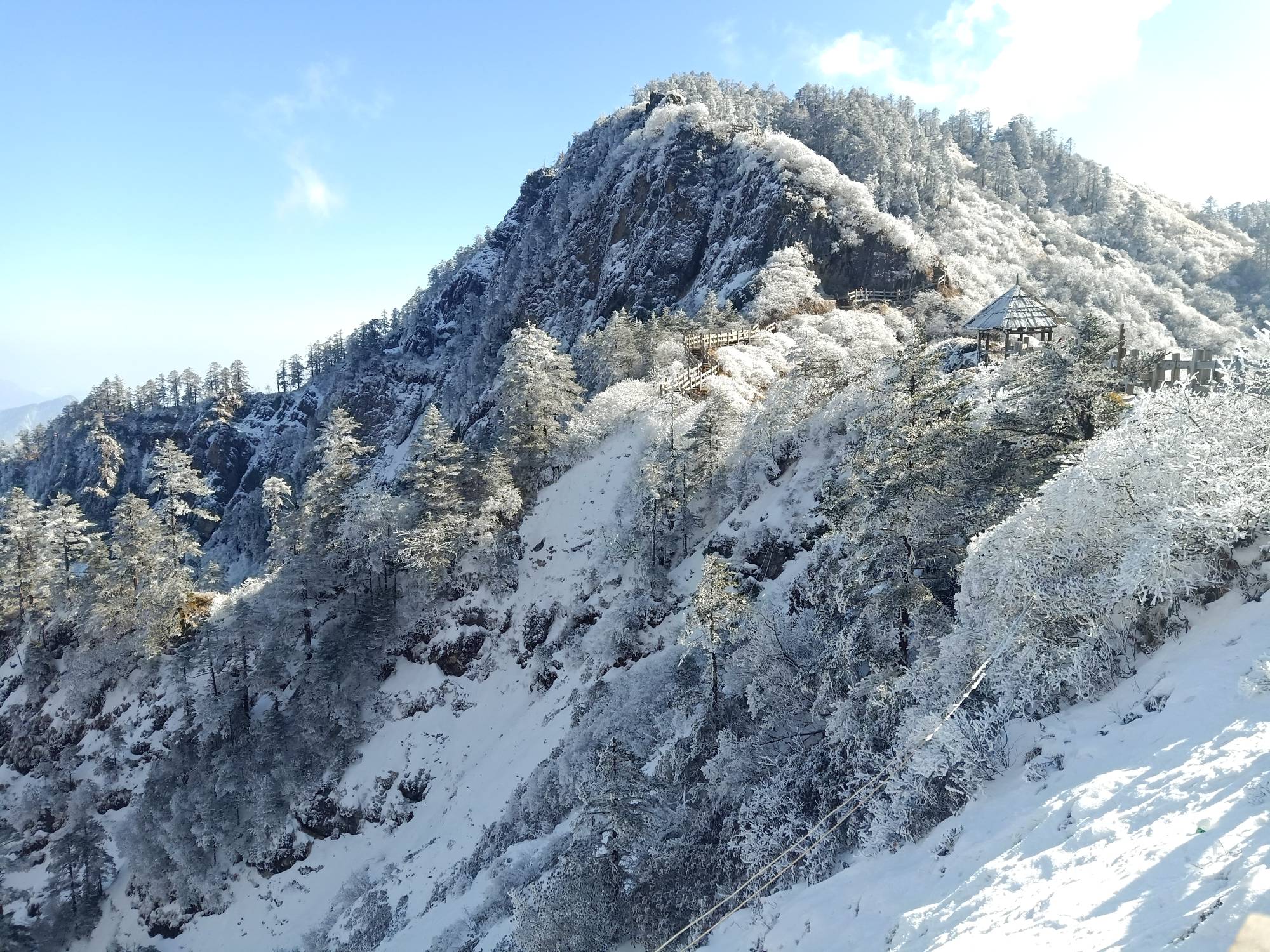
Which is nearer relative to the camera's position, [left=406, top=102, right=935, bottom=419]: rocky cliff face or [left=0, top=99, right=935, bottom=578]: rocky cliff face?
[left=406, top=102, right=935, bottom=419]: rocky cliff face

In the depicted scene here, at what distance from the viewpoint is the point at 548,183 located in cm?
13862

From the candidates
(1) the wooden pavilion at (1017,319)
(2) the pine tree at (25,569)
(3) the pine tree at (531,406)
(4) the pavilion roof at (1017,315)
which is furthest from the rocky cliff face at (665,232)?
(2) the pine tree at (25,569)

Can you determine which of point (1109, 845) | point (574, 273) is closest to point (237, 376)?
point (574, 273)

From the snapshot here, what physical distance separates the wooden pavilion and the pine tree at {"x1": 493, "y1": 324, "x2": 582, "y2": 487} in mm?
23926

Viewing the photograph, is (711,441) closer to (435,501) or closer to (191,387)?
(435,501)

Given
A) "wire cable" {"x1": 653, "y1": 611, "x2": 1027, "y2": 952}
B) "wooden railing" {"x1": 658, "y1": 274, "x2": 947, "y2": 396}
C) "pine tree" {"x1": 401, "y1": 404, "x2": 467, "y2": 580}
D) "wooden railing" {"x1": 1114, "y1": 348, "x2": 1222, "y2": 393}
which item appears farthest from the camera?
"wooden railing" {"x1": 658, "y1": 274, "x2": 947, "y2": 396}

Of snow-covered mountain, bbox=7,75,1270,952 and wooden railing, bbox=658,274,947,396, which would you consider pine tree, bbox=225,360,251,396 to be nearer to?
snow-covered mountain, bbox=7,75,1270,952

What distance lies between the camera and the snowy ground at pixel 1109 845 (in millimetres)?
6406

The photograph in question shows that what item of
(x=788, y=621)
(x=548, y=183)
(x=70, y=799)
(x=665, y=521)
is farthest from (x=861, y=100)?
(x=70, y=799)

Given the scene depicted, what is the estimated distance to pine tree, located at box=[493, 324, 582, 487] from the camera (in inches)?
1585

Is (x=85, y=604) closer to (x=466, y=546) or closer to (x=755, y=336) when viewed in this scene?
(x=466, y=546)

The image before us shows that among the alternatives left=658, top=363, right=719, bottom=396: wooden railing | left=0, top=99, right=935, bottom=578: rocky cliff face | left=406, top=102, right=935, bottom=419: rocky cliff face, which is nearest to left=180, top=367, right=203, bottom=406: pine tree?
left=0, top=99, right=935, bottom=578: rocky cliff face

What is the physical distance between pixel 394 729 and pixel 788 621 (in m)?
23.1

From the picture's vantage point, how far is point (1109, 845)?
7.74 meters
